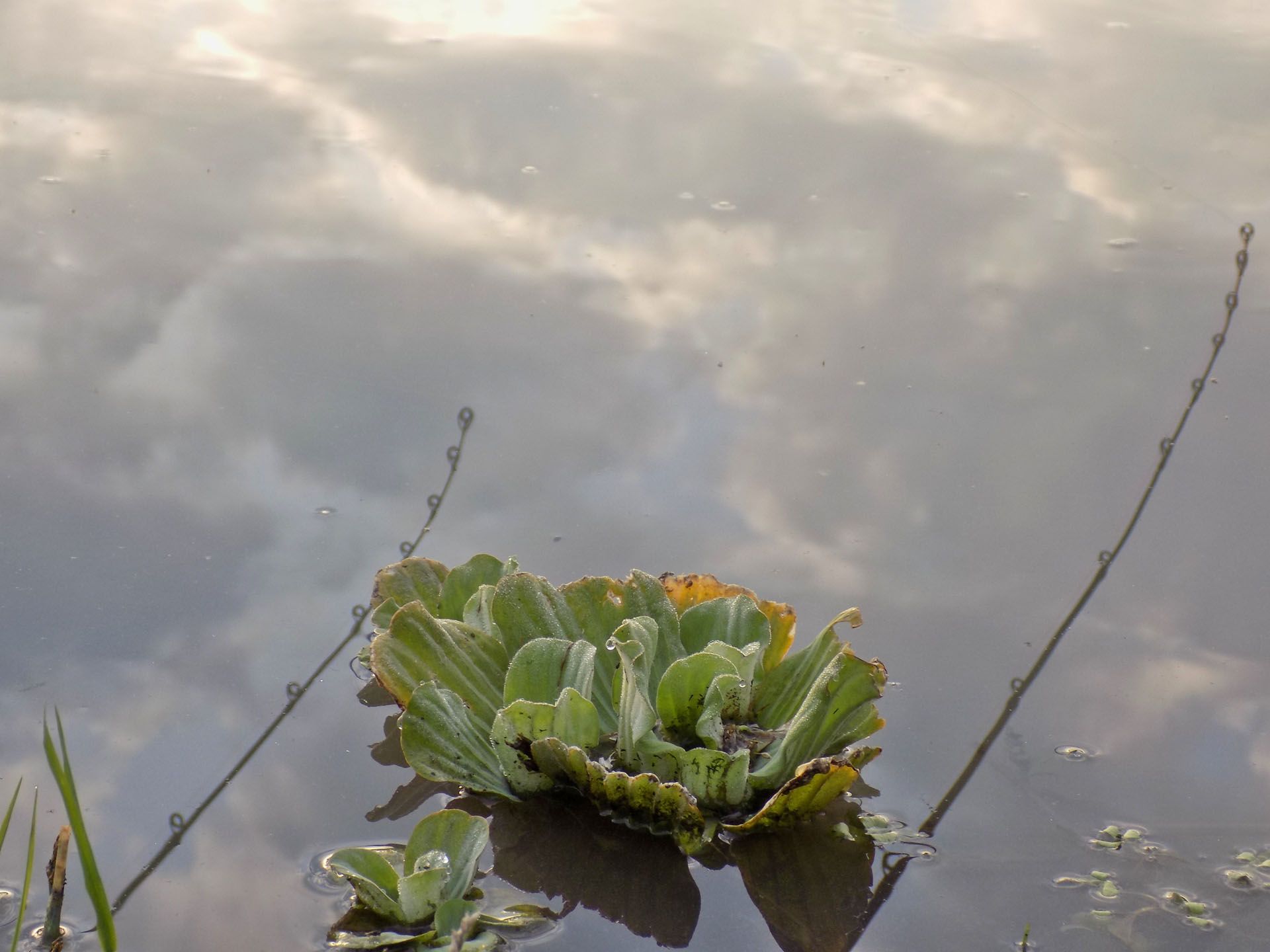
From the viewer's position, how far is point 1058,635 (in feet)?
6.13

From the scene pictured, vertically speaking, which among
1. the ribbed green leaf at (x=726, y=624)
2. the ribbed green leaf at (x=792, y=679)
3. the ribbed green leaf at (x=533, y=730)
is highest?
the ribbed green leaf at (x=726, y=624)

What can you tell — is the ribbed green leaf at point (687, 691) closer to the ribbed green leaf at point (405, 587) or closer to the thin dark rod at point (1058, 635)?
the thin dark rod at point (1058, 635)

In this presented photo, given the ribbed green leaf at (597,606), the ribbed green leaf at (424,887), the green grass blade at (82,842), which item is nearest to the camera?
the green grass blade at (82,842)

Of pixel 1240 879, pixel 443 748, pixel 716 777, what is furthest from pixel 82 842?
pixel 1240 879

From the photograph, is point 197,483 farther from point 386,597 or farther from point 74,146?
point 74,146

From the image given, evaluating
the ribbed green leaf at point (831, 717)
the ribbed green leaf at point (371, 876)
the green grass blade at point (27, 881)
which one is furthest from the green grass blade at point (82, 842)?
the ribbed green leaf at point (831, 717)

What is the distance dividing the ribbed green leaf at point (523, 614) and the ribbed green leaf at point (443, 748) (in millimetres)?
163

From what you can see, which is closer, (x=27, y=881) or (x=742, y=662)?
(x=27, y=881)

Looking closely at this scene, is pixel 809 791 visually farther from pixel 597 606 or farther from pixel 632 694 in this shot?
pixel 597 606

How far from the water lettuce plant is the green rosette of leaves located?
0.50ft

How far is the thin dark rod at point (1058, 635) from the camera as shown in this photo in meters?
1.45

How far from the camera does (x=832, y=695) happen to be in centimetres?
156

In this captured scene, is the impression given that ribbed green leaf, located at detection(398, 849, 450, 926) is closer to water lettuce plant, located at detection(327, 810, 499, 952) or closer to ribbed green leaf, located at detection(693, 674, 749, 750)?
water lettuce plant, located at detection(327, 810, 499, 952)

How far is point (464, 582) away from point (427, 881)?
57 centimetres
